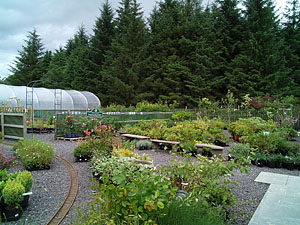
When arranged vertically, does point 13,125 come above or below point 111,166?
above

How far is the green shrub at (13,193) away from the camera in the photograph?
9.42ft

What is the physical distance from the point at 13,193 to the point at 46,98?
1318 centimetres

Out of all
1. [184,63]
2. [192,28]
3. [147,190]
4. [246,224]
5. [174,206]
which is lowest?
[246,224]

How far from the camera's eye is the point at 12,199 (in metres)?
2.90

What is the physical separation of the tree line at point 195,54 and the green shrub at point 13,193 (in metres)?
17.9

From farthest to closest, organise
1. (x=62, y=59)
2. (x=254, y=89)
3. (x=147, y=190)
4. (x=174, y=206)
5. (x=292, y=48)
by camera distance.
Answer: (x=62, y=59) < (x=292, y=48) < (x=254, y=89) < (x=174, y=206) < (x=147, y=190)

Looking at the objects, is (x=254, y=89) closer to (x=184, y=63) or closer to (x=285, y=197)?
(x=184, y=63)

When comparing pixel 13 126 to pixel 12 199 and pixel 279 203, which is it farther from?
pixel 279 203

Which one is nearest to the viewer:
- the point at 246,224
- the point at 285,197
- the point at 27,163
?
the point at 246,224

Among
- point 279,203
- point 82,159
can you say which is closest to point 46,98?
point 82,159

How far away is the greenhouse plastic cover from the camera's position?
13.7 metres

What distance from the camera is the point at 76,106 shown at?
16781 mm

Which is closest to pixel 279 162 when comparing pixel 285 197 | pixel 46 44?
pixel 285 197

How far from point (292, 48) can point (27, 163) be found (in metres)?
25.0
